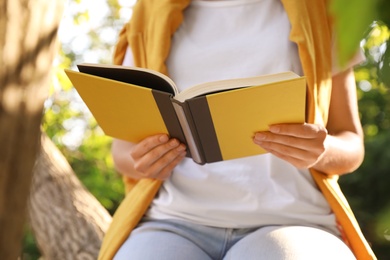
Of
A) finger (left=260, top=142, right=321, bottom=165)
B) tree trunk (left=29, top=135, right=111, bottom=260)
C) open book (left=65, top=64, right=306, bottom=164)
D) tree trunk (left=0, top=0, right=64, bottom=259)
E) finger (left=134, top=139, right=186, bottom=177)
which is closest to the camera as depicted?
open book (left=65, top=64, right=306, bottom=164)

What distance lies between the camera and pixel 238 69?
1789 millimetres

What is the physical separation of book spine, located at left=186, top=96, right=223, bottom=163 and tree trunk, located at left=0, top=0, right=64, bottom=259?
1.58ft

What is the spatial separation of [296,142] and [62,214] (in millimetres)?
1612

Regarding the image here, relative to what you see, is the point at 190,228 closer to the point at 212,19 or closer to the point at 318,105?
the point at 318,105

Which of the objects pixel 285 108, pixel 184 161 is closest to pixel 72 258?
pixel 184 161

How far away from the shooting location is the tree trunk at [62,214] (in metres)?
2.73

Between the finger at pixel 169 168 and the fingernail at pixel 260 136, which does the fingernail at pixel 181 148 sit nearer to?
the finger at pixel 169 168

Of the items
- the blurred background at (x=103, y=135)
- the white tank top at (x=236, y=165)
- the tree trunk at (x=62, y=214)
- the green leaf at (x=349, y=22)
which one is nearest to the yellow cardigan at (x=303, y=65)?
the white tank top at (x=236, y=165)

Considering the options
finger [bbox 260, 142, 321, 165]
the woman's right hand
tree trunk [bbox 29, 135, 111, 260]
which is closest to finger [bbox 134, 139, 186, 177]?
the woman's right hand

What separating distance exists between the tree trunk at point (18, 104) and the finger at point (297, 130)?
0.65 meters

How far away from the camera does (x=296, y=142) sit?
1515mm

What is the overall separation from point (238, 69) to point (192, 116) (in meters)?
0.35

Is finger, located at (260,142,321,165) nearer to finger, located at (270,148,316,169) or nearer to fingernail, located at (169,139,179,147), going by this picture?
finger, located at (270,148,316,169)

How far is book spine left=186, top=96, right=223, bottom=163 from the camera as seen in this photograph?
1440 mm
